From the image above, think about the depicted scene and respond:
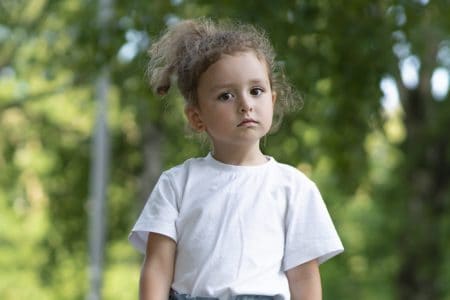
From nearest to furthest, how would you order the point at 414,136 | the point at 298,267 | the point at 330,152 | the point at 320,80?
the point at 298,267
the point at 320,80
the point at 330,152
the point at 414,136

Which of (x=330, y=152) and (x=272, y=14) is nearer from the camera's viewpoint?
(x=272, y=14)

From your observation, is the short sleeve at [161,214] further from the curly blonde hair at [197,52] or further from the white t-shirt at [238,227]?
the curly blonde hair at [197,52]

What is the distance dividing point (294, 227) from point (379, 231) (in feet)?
49.8

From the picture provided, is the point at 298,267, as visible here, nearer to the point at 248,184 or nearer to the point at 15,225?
the point at 248,184

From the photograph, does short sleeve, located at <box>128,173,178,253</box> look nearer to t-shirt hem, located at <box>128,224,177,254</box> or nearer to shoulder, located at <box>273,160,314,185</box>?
t-shirt hem, located at <box>128,224,177,254</box>

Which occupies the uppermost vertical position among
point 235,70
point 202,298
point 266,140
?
point 235,70

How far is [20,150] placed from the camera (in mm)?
17859

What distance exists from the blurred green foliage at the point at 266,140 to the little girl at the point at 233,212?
3243mm

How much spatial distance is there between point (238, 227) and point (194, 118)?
37 centimetres

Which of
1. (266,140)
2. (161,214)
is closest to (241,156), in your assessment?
(161,214)

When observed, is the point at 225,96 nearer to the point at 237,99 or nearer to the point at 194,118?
the point at 237,99

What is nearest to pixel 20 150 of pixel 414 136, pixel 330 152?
pixel 414 136

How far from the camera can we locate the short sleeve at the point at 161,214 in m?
3.48

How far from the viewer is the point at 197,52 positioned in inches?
141
